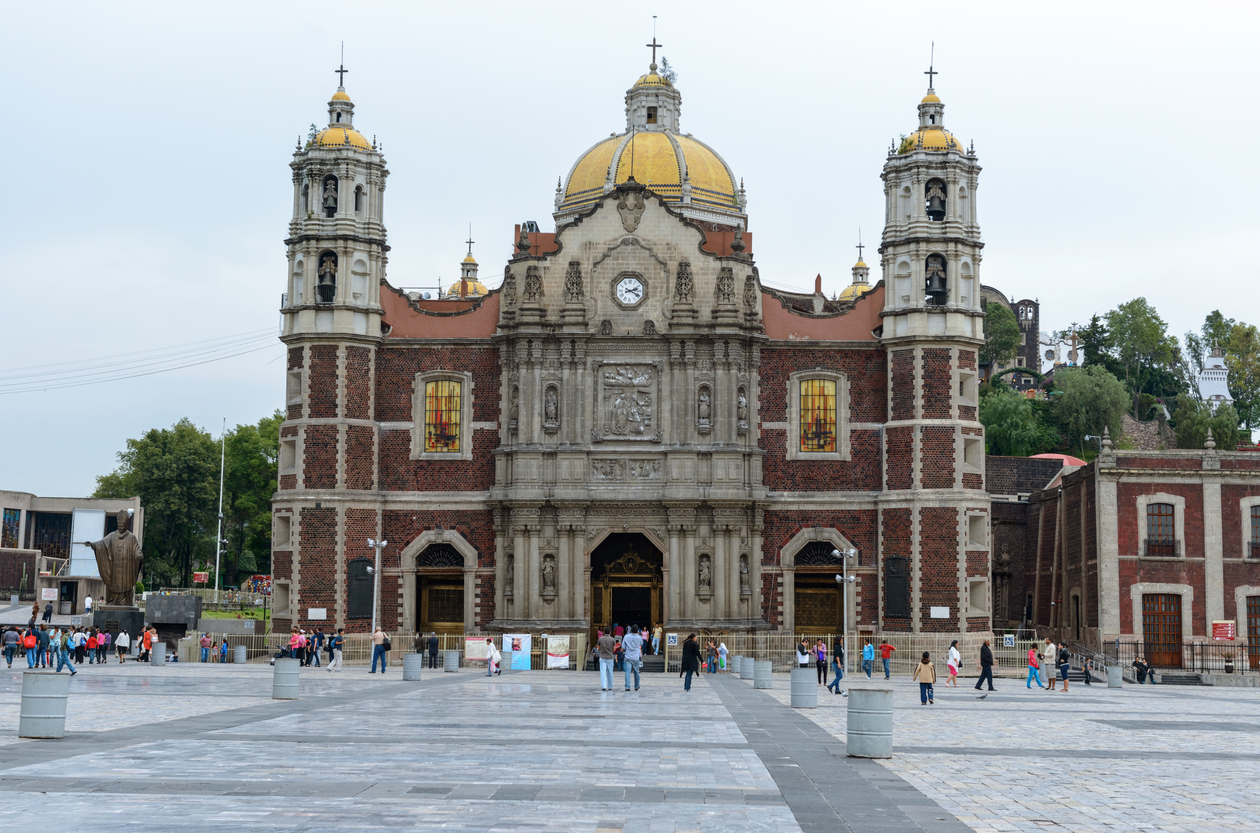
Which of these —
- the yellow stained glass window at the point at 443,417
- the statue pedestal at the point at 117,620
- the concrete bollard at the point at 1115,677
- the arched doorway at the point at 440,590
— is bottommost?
the concrete bollard at the point at 1115,677

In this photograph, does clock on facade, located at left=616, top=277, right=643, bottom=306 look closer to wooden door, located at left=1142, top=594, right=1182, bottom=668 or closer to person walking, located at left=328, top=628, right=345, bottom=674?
person walking, located at left=328, top=628, right=345, bottom=674

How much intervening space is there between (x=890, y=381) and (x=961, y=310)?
11.9ft

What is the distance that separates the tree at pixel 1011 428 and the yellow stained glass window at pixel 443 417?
145 feet

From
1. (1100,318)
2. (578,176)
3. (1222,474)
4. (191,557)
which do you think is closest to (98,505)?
(191,557)

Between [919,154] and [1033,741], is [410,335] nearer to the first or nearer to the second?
[919,154]

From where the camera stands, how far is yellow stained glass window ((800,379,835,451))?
50.8 m

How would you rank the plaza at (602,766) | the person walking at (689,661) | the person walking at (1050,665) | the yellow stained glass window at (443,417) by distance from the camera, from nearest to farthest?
the plaza at (602,766) < the person walking at (689,661) < the person walking at (1050,665) < the yellow stained glass window at (443,417)

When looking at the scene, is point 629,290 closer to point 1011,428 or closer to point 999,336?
point 1011,428

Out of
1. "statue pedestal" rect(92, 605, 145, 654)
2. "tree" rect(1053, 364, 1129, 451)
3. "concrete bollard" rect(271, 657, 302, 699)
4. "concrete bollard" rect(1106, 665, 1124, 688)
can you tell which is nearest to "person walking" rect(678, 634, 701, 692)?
"concrete bollard" rect(271, 657, 302, 699)

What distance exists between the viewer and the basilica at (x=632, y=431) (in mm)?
48938

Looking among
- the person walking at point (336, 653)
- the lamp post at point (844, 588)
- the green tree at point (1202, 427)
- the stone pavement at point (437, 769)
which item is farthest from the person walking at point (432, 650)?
the green tree at point (1202, 427)

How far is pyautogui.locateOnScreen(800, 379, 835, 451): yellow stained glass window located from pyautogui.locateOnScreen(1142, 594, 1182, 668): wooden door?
42.6ft

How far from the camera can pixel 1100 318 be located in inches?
4412

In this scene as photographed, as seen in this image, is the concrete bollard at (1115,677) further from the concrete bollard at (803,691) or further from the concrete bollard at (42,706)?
the concrete bollard at (42,706)
